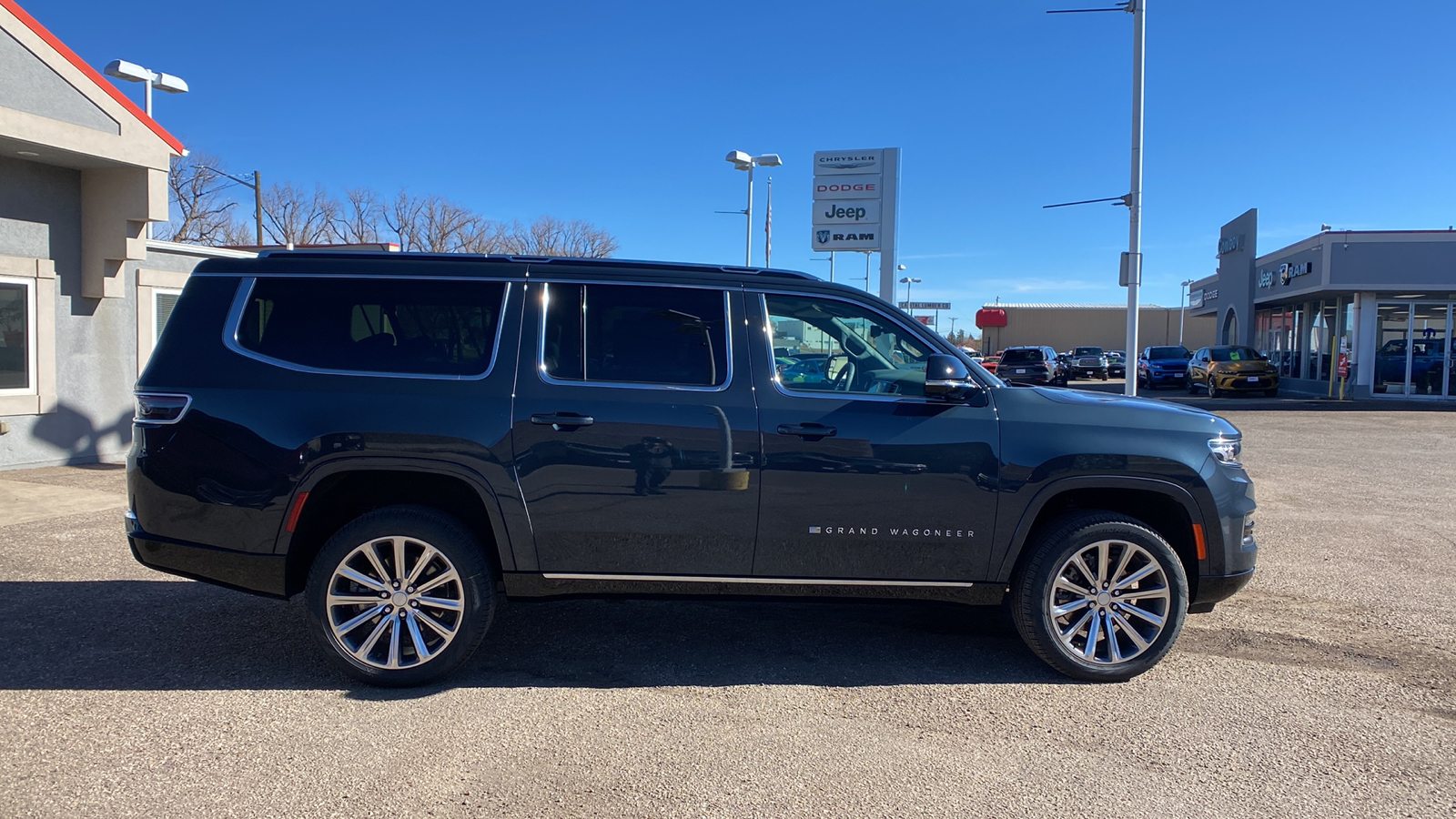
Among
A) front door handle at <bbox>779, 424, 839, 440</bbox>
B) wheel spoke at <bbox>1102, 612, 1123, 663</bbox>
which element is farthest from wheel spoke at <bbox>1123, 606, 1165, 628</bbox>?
front door handle at <bbox>779, 424, 839, 440</bbox>

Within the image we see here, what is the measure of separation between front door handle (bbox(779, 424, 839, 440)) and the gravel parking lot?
116 cm

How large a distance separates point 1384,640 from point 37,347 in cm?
1244

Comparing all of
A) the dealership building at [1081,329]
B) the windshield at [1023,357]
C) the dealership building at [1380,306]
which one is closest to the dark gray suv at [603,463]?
the dealership building at [1380,306]

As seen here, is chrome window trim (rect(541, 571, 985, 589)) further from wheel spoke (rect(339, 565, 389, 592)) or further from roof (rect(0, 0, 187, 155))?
roof (rect(0, 0, 187, 155))

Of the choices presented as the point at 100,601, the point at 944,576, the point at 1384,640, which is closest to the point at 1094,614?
the point at 944,576

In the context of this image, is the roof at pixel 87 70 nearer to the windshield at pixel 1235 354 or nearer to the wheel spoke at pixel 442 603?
the wheel spoke at pixel 442 603

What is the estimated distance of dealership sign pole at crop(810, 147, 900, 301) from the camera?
21578 mm

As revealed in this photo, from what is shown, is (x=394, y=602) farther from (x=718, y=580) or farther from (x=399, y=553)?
(x=718, y=580)

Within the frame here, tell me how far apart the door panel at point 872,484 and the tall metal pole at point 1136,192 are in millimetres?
11334

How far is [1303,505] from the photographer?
9.51 metres

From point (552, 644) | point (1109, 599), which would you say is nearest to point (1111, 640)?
point (1109, 599)

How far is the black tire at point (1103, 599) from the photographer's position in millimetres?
4449

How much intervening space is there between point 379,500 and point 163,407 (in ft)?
3.31

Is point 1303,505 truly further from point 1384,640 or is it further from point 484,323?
point 484,323
